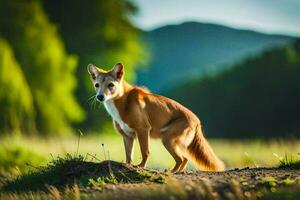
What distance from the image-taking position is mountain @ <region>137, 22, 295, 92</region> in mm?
90938

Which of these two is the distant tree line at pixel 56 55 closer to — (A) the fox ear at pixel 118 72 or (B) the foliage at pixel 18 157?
(B) the foliage at pixel 18 157

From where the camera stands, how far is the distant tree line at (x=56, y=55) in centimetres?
3671

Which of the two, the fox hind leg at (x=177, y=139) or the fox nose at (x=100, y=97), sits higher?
the fox nose at (x=100, y=97)

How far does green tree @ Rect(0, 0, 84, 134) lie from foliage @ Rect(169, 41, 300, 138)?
1130 cm

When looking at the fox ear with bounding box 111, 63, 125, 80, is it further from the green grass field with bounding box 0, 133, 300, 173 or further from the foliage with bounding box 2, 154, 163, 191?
the green grass field with bounding box 0, 133, 300, 173

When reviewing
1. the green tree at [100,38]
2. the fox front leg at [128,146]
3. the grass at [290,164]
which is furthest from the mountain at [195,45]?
the grass at [290,164]

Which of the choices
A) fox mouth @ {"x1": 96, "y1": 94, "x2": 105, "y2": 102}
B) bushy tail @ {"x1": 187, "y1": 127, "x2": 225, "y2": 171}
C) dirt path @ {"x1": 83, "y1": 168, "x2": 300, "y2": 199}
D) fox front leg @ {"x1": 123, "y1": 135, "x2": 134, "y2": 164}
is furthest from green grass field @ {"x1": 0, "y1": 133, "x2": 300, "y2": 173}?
dirt path @ {"x1": 83, "y1": 168, "x2": 300, "y2": 199}

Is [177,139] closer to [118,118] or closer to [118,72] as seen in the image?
[118,118]

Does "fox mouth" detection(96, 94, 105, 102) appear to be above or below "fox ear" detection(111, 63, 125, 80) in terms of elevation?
below

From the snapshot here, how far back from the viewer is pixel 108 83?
14961mm

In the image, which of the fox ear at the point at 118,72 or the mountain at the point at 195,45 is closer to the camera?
the fox ear at the point at 118,72

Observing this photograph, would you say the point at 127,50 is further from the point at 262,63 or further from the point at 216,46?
the point at 216,46

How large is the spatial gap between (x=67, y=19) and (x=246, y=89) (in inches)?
451

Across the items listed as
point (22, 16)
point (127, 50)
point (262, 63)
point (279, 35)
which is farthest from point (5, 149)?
point (279, 35)
